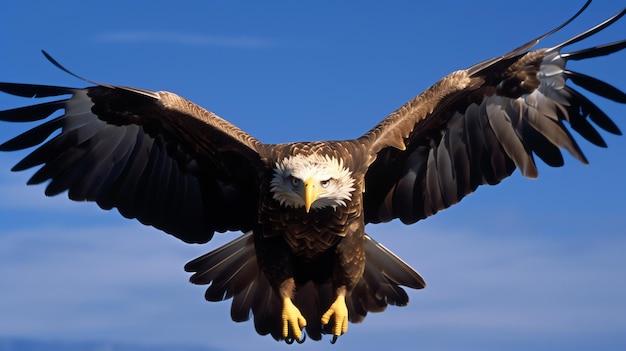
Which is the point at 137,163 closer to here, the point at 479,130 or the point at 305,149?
the point at 305,149

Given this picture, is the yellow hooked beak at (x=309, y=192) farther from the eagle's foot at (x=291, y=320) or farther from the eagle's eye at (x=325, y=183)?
the eagle's foot at (x=291, y=320)

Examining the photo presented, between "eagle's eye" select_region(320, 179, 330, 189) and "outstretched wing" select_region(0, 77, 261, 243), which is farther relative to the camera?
"outstretched wing" select_region(0, 77, 261, 243)

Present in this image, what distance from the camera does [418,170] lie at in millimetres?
9742

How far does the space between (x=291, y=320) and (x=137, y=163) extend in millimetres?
1777

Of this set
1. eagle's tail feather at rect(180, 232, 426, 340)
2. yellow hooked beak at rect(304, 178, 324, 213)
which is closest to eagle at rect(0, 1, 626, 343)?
eagle's tail feather at rect(180, 232, 426, 340)

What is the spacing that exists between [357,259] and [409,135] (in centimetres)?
101

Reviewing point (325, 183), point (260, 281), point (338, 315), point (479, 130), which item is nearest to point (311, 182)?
point (325, 183)

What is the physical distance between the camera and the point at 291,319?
9.14 meters

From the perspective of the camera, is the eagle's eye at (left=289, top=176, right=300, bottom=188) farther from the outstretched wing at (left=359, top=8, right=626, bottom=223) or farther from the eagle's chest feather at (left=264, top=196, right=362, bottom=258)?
the outstretched wing at (left=359, top=8, right=626, bottom=223)

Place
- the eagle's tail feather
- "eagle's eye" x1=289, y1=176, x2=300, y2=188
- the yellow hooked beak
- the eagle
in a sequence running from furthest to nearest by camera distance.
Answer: the eagle's tail feather
the eagle
"eagle's eye" x1=289, y1=176, x2=300, y2=188
the yellow hooked beak

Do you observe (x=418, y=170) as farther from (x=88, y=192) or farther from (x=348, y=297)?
(x=88, y=192)

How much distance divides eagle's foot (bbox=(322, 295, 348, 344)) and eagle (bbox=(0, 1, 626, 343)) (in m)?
0.01

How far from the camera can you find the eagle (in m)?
8.99

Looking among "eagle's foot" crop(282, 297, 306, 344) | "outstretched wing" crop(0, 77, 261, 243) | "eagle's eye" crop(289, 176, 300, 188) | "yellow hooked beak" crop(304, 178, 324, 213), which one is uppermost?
"outstretched wing" crop(0, 77, 261, 243)
